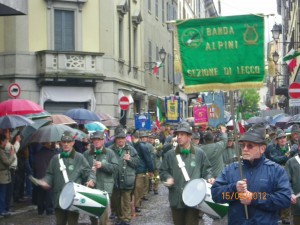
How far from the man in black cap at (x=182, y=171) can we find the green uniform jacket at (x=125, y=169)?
3.12m

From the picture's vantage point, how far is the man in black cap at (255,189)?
577 centimetres

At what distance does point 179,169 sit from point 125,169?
347 centimetres

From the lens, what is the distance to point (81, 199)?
8.77 meters

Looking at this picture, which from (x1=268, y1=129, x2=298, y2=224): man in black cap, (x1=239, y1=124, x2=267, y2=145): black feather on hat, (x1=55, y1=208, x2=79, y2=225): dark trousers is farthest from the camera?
(x1=268, y1=129, x2=298, y2=224): man in black cap

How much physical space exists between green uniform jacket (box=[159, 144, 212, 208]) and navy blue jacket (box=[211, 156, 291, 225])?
102 inches

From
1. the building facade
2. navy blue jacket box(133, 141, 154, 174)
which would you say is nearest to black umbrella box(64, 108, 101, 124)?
navy blue jacket box(133, 141, 154, 174)

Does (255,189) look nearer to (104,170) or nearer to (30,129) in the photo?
(104,170)

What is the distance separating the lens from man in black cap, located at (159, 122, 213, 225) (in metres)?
8.55

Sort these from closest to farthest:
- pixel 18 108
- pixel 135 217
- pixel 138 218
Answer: pixel 138 218, pixel 135 217, pixel 18 108

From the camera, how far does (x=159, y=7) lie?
4166 centimetres

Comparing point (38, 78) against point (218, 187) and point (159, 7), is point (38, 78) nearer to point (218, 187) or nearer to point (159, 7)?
point (159, 7)

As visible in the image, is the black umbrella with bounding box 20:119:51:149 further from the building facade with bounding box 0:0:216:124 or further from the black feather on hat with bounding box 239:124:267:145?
the building facade with bounding box 0:0:216:124
